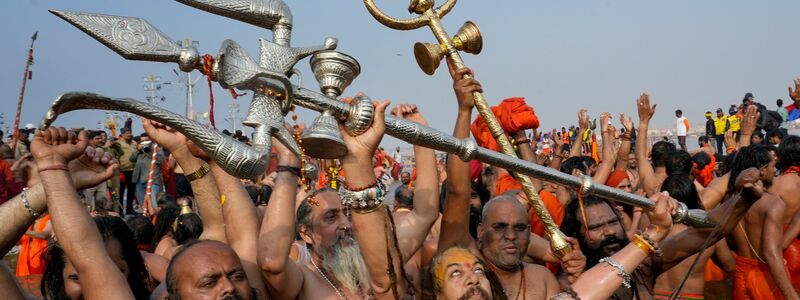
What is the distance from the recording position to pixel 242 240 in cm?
354

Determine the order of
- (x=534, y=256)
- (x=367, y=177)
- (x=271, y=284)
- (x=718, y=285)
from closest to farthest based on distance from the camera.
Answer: (x=367, y=177)
(x=271, y=284)
(x=534, y=256)
(x=718, y=285)

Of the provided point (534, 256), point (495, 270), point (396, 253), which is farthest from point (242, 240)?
point (534, 256)

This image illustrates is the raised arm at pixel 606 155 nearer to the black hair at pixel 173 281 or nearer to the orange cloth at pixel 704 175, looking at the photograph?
the orange cloth at pixel 704 175

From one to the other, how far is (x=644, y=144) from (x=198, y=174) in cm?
492

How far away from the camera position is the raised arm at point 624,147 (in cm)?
795

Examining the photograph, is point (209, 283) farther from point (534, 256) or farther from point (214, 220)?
point (534, 256)

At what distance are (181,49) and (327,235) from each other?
2108 mm

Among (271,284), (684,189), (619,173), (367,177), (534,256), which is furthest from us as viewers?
(619,173)

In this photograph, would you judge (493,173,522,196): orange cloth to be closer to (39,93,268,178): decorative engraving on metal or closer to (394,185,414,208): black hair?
(394,185,414,208): black hair

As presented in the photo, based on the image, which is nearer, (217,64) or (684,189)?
(217,64)

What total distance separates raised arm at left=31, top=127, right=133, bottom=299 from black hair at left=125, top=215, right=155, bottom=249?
2.68 m

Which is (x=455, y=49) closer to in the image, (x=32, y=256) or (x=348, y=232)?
(x=348, y=232)

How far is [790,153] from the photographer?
5.93m

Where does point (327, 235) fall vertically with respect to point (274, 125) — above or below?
below
